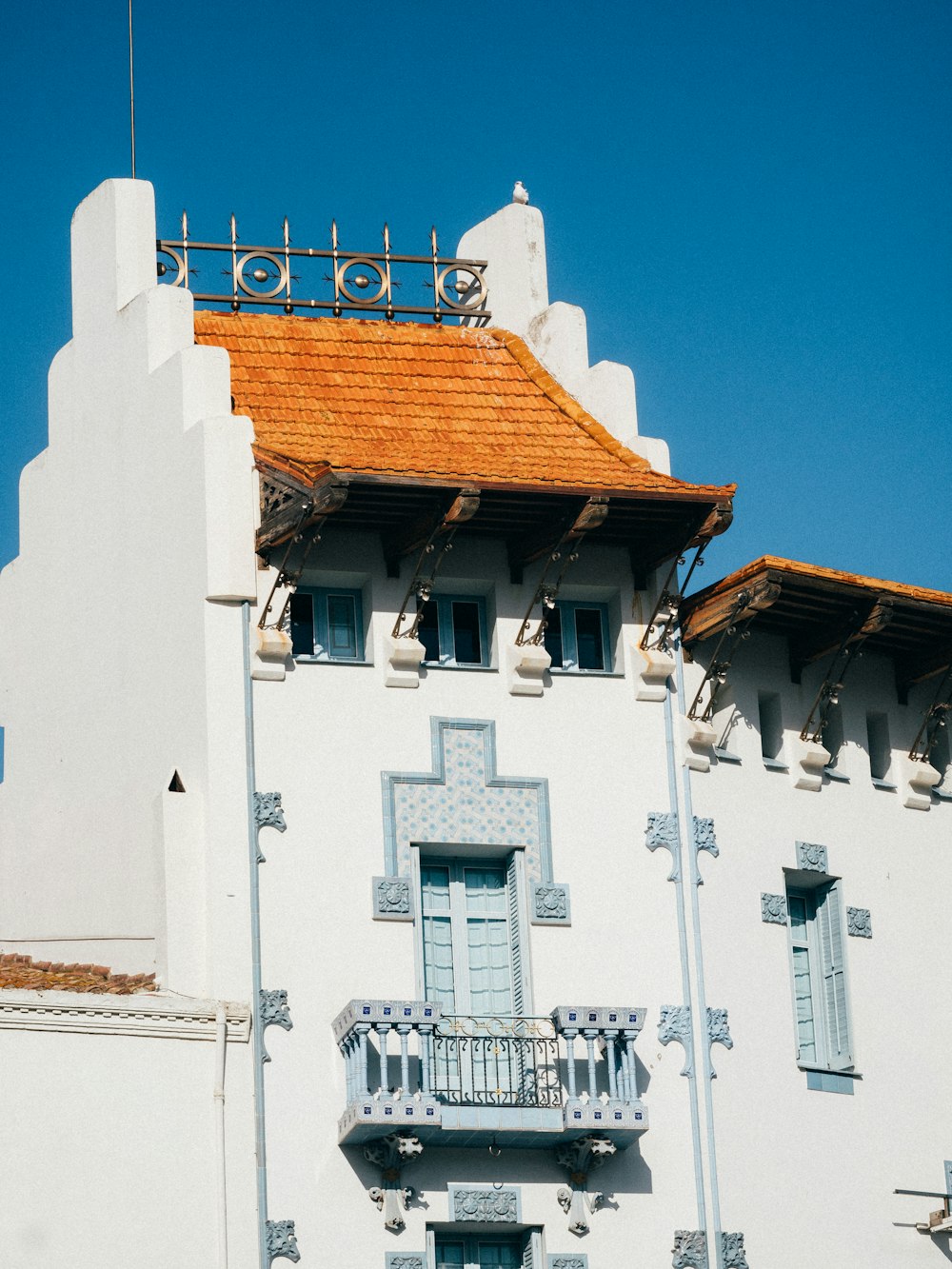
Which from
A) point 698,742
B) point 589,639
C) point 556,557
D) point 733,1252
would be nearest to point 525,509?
point 556,557

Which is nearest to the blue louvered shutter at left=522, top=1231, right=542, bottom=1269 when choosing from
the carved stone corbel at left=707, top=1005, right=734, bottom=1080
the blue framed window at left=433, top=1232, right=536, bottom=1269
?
the blue framed window at left=433, top=1232, right=536, bottom=1269

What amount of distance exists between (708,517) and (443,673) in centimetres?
291

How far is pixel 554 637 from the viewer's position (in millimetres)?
29344

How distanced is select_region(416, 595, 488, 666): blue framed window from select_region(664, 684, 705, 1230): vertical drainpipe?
6.20 feet

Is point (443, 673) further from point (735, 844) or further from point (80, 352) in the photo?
point (80, 352)

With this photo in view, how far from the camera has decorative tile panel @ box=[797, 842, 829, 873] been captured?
29375 mm

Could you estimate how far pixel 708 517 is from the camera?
28734mm

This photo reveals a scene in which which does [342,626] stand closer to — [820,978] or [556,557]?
[556,557]

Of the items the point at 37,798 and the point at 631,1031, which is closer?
the point at 631,1031

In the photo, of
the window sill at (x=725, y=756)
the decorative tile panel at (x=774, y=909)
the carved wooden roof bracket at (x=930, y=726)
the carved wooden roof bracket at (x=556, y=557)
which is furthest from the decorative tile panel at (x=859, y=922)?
the carved wooden roof bracket at (x=556, y=557)

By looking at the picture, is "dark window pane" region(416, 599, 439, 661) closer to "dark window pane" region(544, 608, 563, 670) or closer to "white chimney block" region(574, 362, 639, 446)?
"dark window pane" region(544, 608, 563, 670)

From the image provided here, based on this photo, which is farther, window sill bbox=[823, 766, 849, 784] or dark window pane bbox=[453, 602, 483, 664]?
window sill bbox=[823, 766, 849, 784]

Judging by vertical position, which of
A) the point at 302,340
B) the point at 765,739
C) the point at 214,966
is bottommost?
the point at 214,966

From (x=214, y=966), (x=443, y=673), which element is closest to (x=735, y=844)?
(x=443, y=673)
